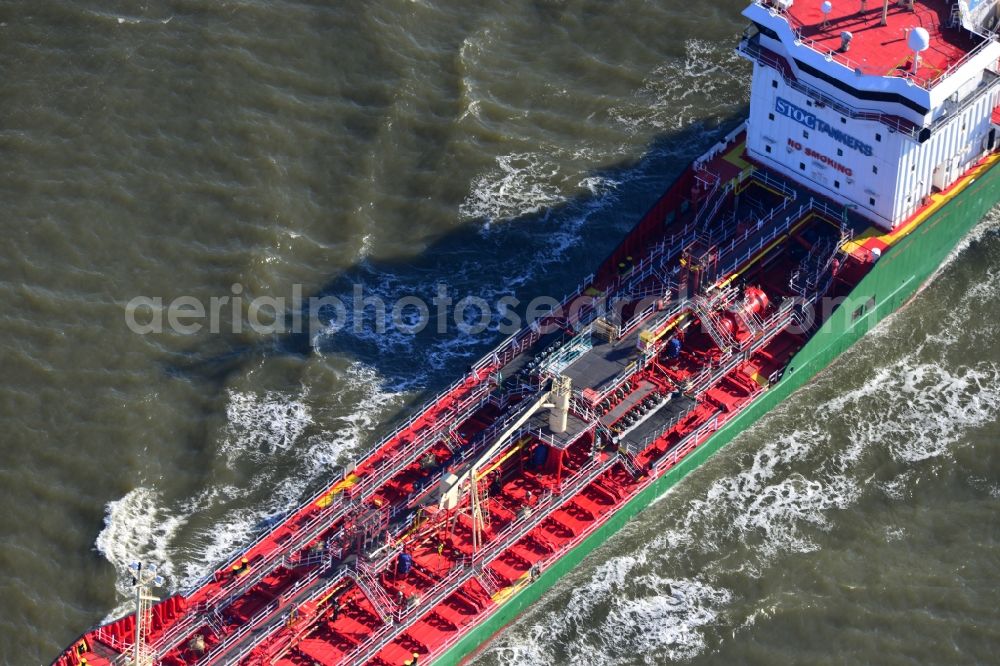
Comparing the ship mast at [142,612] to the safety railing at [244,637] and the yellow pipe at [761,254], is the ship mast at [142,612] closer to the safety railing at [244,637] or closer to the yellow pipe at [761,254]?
the safety railing at [244,637]

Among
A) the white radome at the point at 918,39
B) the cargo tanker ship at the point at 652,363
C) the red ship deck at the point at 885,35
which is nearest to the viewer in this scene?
the cargo tanker ship at the point at 652,363

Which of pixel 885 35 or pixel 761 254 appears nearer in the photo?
pixel 885 35

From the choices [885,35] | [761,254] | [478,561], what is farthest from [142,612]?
[885,35]

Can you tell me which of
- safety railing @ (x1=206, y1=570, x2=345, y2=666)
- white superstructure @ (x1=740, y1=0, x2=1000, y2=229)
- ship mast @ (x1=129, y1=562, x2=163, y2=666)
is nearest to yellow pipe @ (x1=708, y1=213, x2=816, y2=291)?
white superstructure @ (x1=740, y1=0, x2=1000, y2=229)

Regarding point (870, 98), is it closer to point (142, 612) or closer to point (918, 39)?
point (918, 39)

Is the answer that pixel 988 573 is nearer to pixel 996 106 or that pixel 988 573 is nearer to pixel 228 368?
pixel 996 106

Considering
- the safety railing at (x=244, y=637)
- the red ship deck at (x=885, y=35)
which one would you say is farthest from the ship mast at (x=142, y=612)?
the red ship deck at (x=885, y=35)
